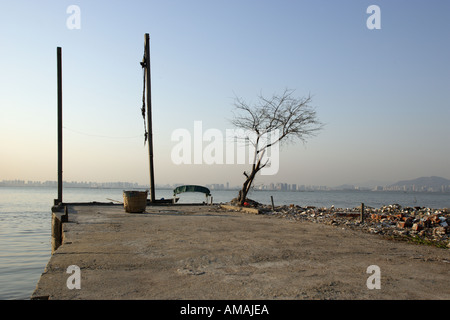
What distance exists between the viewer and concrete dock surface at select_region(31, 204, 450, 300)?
404 cm

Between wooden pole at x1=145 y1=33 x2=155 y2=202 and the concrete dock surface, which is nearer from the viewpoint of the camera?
the concrete dock surface

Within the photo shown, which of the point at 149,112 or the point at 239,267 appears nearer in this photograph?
the point at 239,267

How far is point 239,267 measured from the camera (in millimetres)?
5289

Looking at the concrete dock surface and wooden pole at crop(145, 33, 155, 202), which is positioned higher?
wooden pole at crop(145, 33, 155, 202)

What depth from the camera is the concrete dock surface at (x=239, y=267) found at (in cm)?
Answer: 404

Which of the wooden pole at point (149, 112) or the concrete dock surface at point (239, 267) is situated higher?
the wooden pole at point (149, 112)

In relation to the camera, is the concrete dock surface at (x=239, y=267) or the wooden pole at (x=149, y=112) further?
the wooden pole at (x=149, y=112)

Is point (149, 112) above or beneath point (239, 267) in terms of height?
above

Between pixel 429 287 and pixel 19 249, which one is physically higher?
pixel 429 287
